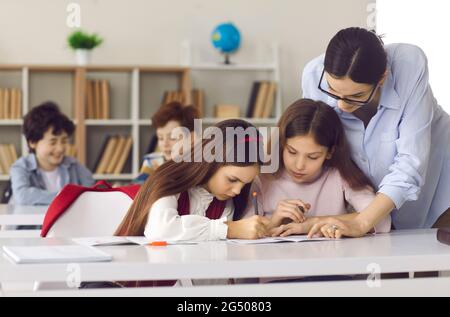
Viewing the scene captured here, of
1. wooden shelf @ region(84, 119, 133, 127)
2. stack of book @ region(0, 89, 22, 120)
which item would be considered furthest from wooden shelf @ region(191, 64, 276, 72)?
stack of book @ region(0, 89, 22, 120)

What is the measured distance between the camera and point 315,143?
2191 millimetres

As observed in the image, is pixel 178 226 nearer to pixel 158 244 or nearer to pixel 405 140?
pixel 158 244

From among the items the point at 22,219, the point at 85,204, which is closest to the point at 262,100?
the point at 22,219

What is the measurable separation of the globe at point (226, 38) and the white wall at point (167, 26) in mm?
162

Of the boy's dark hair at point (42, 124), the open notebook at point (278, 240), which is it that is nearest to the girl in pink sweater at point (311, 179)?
the open notebook at point (278, 240)

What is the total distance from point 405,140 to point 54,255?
1068 millimetres

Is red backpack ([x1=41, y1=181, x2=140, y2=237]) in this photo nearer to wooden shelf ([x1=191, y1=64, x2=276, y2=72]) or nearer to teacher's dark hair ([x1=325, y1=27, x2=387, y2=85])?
teacher's dark hair ([x1=325, y1=27, x2=387, y2=85])

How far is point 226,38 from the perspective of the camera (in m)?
5.59

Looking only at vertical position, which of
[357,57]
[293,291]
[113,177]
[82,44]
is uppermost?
[82,44]

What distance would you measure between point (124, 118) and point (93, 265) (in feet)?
14.4

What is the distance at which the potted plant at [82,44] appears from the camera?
5.41 metres

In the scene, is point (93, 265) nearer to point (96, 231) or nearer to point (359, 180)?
point (96, 231)

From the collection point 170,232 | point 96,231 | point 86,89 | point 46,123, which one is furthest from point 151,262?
point 86,89

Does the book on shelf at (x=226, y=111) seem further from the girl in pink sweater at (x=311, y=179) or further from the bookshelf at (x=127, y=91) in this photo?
the girl in pink sweater at (x=311, y=179)
